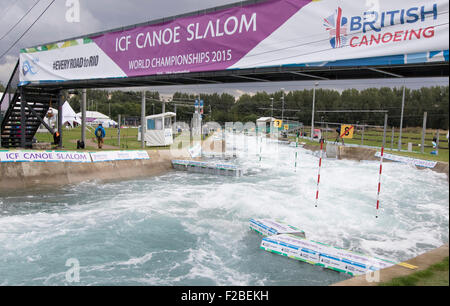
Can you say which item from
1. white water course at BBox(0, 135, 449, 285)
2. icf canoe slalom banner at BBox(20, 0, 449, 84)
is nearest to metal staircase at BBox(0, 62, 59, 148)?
white water course at BBox(0, 135, 449, 285)

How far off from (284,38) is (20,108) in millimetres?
17353

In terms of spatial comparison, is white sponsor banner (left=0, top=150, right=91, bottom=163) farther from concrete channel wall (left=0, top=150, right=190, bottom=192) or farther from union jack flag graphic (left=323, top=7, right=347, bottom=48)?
union jack flag graphic (left=323, top=7, right=347, bottom=48)

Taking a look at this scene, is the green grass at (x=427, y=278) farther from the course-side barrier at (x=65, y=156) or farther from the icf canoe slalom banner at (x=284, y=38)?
the course-side barrier at (x=65, y=156)

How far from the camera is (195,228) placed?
33.4 feet

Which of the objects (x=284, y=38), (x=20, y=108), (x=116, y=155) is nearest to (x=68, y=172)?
(x=116, y=155)

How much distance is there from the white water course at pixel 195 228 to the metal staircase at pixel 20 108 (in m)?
6.15

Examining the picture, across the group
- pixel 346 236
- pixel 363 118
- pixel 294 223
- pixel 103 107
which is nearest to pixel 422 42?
pixel 346 236

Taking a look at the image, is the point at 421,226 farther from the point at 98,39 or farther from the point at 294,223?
the point at 98,39

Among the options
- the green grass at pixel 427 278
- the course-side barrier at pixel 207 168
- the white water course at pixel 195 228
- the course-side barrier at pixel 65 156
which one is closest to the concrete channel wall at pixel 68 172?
the course-side barrier at pixel 65 156

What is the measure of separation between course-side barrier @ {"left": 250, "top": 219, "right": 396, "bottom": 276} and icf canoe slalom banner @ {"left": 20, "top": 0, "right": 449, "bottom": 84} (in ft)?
14.1

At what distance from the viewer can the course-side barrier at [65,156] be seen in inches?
582

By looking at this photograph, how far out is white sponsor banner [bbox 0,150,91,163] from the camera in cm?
1466

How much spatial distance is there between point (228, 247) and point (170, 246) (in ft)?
5.29

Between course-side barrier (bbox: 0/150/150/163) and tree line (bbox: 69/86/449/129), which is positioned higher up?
tree line (bbox: 69/86/449/129)
